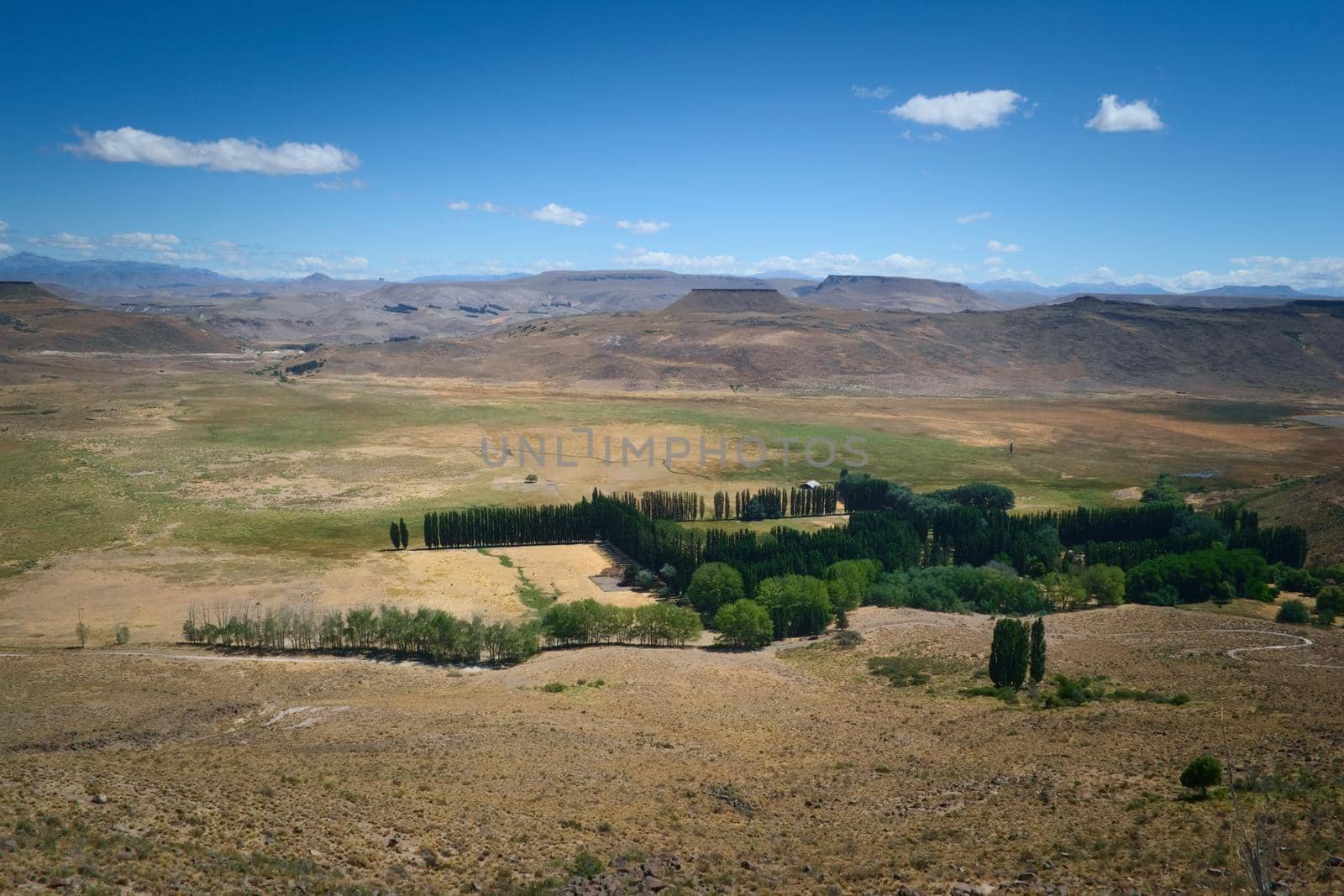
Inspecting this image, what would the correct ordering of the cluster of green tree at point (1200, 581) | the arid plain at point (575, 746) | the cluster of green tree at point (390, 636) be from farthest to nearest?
the cluster of green tree at point (1200, 581) → the cluster of green tree at point (390, 636) → the arid plain at point (575, 746)

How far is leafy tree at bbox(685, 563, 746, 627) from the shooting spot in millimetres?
63844

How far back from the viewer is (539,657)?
54.1 m

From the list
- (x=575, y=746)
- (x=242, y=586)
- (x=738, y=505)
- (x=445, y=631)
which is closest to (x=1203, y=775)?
(x=575, y=746)

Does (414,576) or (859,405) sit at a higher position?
(859,405)

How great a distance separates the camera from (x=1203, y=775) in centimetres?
2636

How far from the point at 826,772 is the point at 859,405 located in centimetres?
16974

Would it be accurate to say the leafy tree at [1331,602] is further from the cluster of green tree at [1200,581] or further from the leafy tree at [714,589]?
the leafy tree at [714,589]

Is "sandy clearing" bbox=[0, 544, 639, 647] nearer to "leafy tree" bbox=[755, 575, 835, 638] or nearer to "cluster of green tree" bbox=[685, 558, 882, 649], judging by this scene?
"cluster of green tree" bbox=[685, 558, 882, 649]

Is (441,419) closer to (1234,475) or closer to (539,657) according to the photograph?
(539,657)

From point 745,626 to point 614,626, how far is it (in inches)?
365

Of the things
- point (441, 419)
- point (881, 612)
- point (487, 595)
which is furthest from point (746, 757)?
point (441, 419)

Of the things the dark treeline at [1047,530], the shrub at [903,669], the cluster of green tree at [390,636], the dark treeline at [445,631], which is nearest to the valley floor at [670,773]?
the shrub at [903,669]

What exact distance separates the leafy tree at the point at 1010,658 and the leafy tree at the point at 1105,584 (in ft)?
81.4

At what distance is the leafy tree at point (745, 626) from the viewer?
5625 centimetres
